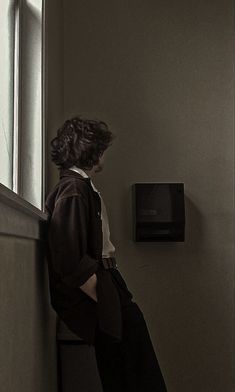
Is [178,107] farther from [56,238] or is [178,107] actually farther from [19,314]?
[19,314]

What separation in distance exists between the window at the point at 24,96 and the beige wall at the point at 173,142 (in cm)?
124

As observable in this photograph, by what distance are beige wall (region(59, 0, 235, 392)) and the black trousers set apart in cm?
123

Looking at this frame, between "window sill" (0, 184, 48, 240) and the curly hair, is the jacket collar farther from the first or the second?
"window sill" (0, 184, 48, 240)

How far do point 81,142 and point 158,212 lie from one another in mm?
1294

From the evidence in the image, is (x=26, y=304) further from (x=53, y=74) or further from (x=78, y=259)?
(x=53, y=74)

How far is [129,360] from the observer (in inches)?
107

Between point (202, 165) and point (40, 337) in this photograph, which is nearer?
point (40, 337)

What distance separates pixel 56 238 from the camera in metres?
2.48

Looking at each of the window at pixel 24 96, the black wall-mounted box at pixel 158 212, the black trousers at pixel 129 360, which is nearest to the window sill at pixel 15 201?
the window at pixel 24 96

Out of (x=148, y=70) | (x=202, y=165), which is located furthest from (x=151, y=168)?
(x=148, y=70)

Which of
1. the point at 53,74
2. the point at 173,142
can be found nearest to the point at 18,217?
the point at 53,74

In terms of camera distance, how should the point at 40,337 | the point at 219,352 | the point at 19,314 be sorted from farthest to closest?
the point at 219,352 < the point at 40,337 < the point at 19,314

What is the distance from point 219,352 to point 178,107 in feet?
5.20

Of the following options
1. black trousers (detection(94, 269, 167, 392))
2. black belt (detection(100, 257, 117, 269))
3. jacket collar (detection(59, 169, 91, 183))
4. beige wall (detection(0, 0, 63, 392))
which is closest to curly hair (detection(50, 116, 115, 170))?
jacket collar (detection(59, 169, 91, 183))
